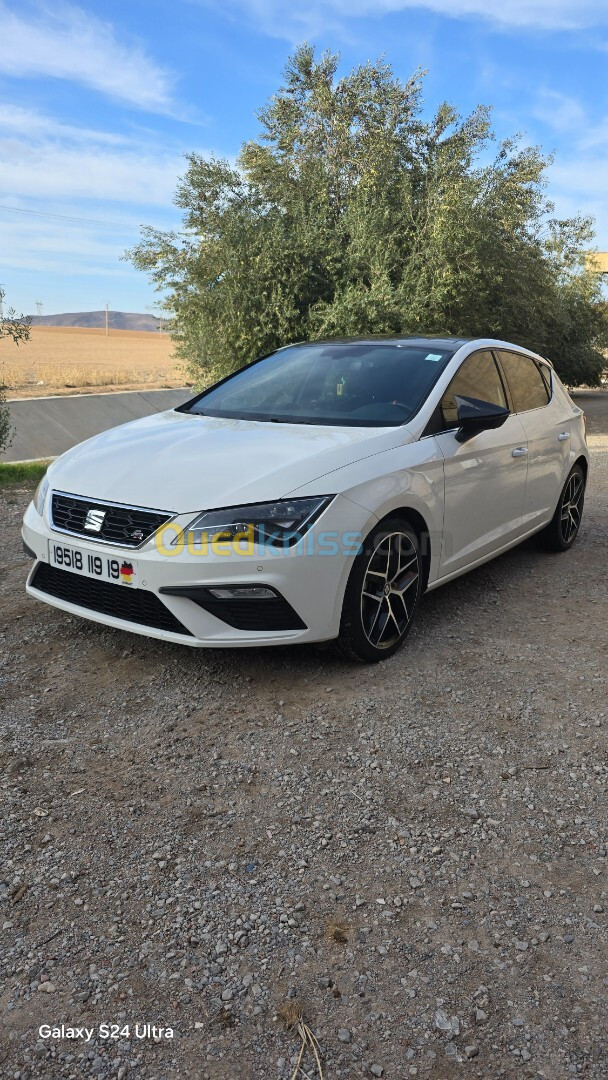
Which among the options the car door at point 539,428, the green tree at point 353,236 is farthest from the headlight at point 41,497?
the green tree at point 353,236

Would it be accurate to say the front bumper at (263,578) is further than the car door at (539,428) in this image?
No

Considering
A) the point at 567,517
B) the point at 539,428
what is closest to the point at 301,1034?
the point at 539,428

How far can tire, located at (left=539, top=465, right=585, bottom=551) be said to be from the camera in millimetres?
5949

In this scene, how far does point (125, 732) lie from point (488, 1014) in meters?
1.81

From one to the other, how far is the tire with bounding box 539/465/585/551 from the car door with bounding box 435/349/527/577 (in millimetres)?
870

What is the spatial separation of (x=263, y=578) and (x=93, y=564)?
2.64ft

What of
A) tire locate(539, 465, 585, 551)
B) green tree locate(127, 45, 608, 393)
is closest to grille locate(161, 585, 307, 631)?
tire locate(539, 465, 585, 551)

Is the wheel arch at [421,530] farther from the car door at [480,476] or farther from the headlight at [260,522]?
the headlight at [260,522]

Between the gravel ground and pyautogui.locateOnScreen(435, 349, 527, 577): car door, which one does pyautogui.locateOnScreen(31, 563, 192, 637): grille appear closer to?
the gravel ground

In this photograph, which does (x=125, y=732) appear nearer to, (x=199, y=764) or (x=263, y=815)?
(x=199, y=764)

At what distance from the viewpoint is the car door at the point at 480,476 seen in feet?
14.0

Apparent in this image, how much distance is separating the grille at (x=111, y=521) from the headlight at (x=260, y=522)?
16cm

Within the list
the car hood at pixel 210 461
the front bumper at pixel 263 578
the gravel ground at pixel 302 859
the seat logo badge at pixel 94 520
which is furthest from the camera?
the seat logo badge at pixel 94 520

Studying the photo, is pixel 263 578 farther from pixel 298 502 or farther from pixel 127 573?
pixel 127 573
